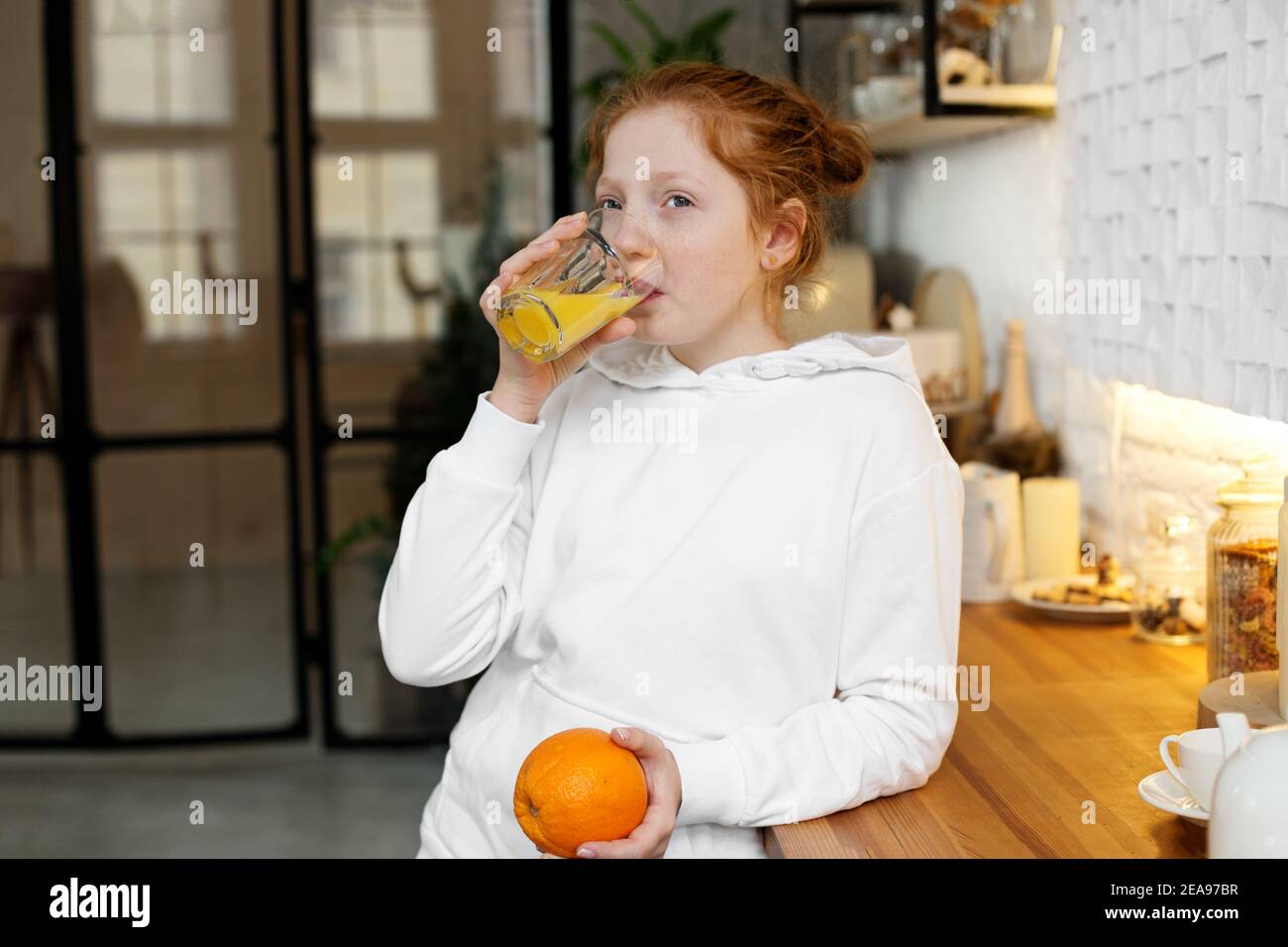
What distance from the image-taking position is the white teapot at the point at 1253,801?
36.8 inches

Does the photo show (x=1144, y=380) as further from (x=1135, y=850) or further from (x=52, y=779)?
(x=52, y=779)

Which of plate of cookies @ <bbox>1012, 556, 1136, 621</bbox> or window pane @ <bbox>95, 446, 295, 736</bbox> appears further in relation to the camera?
window pane @ <bbox>95, 446, 295, 736</bbox>

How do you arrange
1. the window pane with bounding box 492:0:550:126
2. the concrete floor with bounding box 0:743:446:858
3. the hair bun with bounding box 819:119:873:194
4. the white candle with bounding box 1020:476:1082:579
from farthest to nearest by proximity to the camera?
the window pane with bounding box 492:0:550:126 → the concrete floor with bounding box 0:743:446:858 → the white candle with bounding box 1020:476:1082:579 → the hair bun with bounding box 819:119:873:194

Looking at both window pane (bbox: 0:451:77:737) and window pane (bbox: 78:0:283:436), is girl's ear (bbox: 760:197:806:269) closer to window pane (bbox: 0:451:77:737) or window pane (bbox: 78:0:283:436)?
window pane (bbox: 78:0:283:436)

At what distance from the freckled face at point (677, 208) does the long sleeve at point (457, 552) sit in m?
0.17

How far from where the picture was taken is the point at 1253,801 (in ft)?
3.10

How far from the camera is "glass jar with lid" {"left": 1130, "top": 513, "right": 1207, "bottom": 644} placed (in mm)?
1768

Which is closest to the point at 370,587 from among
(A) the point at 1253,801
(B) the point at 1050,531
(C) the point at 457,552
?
(B) the point at 1050,531

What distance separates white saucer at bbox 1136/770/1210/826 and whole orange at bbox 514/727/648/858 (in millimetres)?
452

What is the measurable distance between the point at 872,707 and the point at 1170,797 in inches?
10.8

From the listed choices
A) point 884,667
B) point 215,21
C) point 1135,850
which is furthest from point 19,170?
point 1135,850

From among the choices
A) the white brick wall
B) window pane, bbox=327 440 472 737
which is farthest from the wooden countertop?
window pane, bbox=327 440 472 737

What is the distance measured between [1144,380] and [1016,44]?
0.72 m

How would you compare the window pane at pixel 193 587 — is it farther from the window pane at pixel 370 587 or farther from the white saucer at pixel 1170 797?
the white saucer at pixel 1170 797
